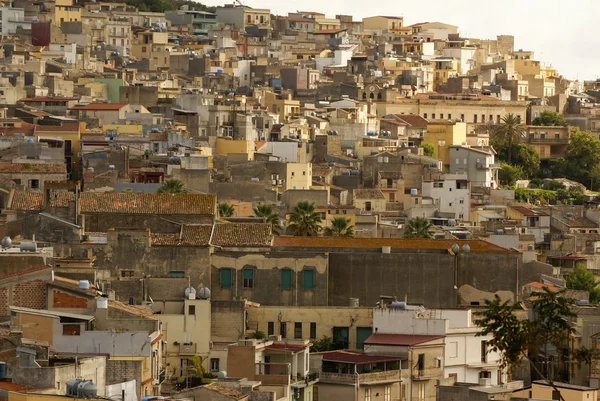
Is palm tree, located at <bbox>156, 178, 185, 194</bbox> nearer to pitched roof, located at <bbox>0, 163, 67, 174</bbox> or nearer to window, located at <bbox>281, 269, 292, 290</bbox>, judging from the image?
pitched roof, located at <bbox>0, 163, 67, 174</bbox>

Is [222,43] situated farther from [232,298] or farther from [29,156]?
[232,298]

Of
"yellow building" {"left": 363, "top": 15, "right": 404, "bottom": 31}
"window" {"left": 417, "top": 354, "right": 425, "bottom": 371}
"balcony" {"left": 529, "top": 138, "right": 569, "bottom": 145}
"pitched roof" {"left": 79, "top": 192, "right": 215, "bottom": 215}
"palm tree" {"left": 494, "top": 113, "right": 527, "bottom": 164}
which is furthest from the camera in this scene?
A: "yellow building" {"left": 363, "top": 15, "right": 404, "bottom": 31}

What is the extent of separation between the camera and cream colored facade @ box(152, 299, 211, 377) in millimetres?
55000

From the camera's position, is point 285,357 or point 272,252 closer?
point 285,357

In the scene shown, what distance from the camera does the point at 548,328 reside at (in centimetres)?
3953

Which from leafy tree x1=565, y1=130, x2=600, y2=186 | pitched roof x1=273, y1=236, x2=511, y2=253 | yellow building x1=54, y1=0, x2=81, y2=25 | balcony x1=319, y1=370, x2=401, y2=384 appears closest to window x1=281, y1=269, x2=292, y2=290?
pitched roof x1=273, y1=236, x2=511, y2=253

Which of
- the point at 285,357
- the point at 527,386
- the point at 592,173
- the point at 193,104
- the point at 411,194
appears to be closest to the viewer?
the point at 285,357

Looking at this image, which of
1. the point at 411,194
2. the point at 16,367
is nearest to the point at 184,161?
the point at 411,194

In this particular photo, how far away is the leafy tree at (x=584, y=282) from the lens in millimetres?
78238

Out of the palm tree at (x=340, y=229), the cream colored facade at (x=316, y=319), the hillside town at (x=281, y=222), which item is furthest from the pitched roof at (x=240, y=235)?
the palm tree at (x=340, y=229)

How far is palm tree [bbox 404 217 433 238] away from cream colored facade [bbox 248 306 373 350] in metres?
19.5

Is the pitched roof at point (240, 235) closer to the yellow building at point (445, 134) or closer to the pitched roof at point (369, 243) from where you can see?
the pitched roof at point (369, 243)

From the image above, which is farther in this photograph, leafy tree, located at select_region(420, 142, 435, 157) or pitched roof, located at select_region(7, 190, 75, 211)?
leafy tree, located at select_region(420, 142, 435, 157)

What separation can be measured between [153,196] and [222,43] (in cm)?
9470
